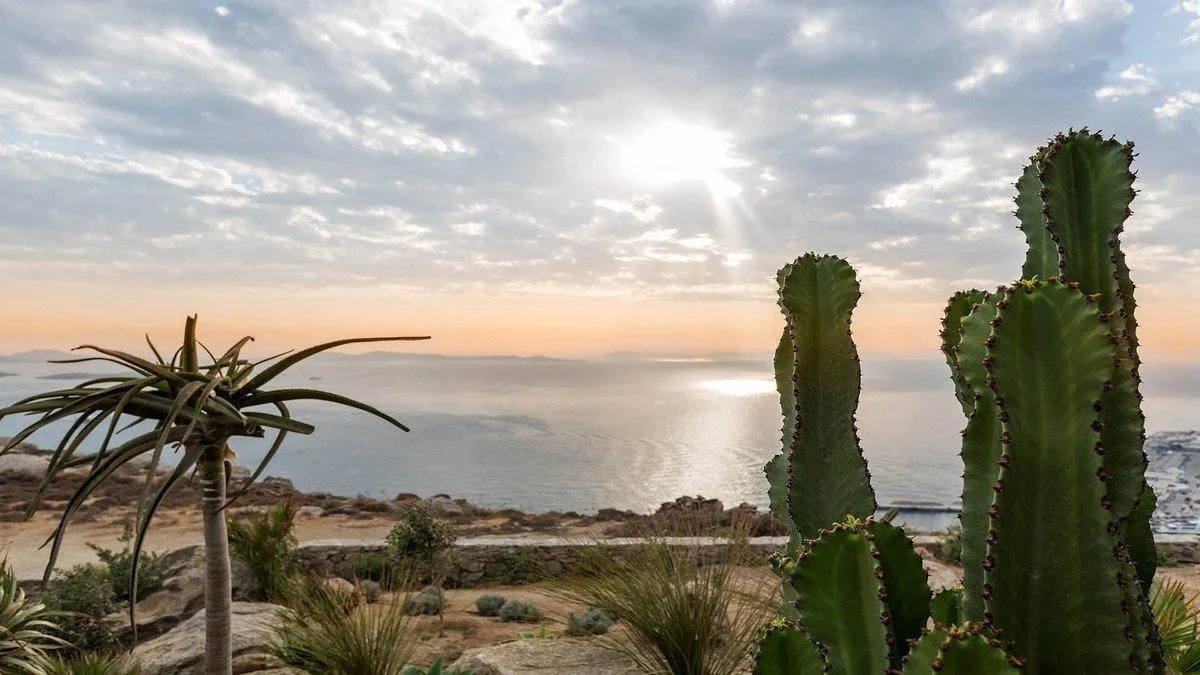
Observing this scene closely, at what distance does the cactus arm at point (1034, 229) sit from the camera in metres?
2.57

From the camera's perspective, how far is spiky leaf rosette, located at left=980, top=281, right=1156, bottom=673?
6.08 feet

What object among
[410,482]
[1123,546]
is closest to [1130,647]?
[1123,546]

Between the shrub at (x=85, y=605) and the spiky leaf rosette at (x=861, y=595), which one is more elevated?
the spiky leaf rosette at (x=861, y=595)

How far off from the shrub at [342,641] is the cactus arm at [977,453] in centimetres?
369

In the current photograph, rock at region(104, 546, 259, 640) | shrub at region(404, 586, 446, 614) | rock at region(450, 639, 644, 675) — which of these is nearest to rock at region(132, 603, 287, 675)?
rock at region(104, 546, 259, 640)

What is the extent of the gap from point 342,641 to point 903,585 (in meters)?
3.68

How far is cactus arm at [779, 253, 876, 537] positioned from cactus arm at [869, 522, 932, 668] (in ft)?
2.68

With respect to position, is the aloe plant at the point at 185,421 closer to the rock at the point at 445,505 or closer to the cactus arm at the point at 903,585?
the cactus arm at the point at 903,585

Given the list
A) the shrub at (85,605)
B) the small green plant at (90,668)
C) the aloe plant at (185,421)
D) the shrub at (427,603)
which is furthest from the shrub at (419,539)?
the aloe plant at (185,421)

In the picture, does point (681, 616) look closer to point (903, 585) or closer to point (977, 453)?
point (903, 585)

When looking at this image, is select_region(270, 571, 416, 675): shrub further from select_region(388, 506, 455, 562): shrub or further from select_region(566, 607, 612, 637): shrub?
select_region(388, 506, 455, 562): shrub

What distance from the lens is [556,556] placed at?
29.3 feet

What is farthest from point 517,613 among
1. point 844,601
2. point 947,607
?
point 844,601

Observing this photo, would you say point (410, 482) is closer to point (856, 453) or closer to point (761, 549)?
point (761, 549)
